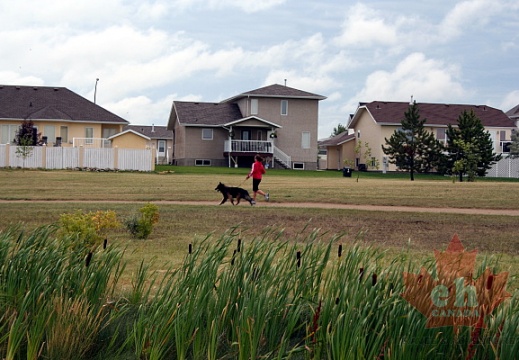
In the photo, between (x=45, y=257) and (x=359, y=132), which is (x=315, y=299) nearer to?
(x=45, y=257)

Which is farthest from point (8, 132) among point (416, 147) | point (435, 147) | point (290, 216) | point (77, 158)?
point (290, 216)

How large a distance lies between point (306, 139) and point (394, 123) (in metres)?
7.99

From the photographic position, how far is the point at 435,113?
247 feet

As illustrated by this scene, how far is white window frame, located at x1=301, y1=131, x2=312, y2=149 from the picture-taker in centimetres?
7238

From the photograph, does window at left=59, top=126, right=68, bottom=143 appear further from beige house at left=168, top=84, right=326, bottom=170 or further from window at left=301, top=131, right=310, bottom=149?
window at left=301, top=131, right=310, bottom=149

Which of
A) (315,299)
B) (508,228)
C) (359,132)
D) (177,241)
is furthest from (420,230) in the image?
(359,132)

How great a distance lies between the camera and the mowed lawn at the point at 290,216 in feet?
47.1

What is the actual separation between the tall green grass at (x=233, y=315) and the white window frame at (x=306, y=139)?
2562 inches

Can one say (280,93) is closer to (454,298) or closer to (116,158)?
(116,158)

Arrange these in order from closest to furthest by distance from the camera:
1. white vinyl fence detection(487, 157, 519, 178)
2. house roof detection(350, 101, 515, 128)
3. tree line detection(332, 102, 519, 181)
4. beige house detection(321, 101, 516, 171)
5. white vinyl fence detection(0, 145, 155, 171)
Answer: white vinyl fence detection(0, 145, 155, 171), tree line detection(332, 102, 519, 181), white vinyl fence detection(487, 157, 519, 178), beige house detection(321, 101, 516, 171), house roof detection(350, 101, 515, 128)

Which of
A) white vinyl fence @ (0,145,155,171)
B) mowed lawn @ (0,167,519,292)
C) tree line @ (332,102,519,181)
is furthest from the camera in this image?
tree line @ (332,102,519,181)

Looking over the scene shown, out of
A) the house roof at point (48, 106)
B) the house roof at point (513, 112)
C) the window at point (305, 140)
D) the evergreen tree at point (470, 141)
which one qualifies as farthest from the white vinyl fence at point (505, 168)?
the house roof at point (48, 106)

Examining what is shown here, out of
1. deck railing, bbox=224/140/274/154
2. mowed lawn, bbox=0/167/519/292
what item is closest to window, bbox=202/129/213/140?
deck railing, bbox=224/140/274/154

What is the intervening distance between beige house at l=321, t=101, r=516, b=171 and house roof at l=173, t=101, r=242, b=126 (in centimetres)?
1122
